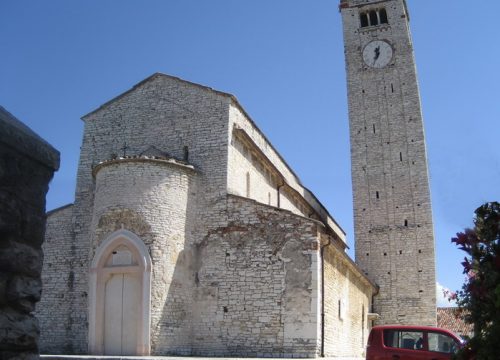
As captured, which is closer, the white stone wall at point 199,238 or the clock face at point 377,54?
the white stone wall at point 199,238

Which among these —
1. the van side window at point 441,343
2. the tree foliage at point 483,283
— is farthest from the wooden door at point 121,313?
the tree foliage at point 483,283

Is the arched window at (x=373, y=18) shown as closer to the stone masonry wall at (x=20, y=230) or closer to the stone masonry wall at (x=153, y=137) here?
the stone masonry wall at (x=153, y=137)

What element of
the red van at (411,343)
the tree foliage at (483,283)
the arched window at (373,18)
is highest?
the arched window at (373,18)

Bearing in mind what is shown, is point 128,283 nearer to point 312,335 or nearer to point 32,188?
point 312,335

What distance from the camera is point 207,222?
17.4m

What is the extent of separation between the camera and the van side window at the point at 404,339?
34.1 ft

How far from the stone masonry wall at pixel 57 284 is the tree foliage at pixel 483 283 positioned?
15.1 m

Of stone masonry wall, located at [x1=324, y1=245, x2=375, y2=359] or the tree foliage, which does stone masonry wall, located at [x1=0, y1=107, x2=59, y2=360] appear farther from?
stone masonry wall, located at [x1=324, y1=245, x2=375, y2=359]

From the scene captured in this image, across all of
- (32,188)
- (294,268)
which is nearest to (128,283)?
(294,268)

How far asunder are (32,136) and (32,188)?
0.30 meters

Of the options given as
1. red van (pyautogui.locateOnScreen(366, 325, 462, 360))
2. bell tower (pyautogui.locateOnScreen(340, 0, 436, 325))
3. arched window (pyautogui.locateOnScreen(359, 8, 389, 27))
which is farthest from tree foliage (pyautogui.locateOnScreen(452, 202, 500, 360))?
arched window (pyautogui.locateOnScreen(359, 8, 389, 27))

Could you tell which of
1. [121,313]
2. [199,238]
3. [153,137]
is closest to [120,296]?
[121,313]

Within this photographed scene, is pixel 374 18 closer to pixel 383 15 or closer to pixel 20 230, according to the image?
pixel 383 15

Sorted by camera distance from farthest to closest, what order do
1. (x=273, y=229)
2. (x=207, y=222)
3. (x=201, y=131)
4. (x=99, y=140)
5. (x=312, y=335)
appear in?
(x=99, y=140) < (x=201, y=131) < (x=207, y=222) < (x=273, y=229) < (x=312, y=335)
